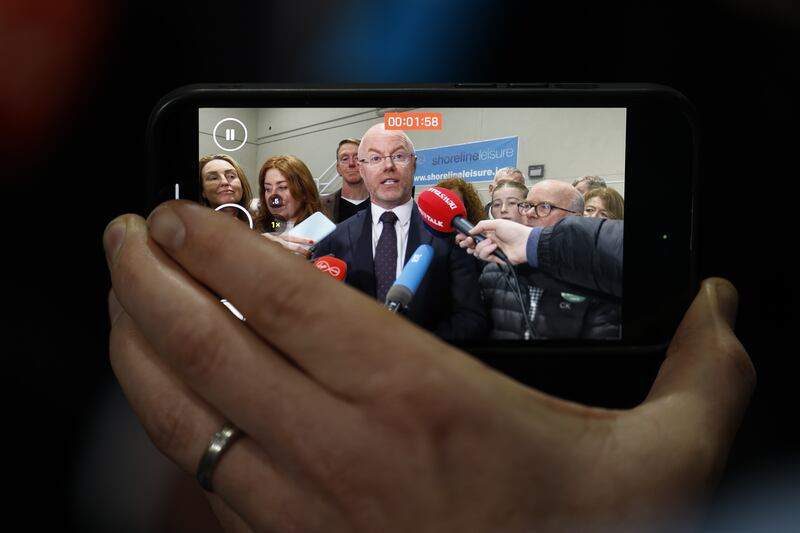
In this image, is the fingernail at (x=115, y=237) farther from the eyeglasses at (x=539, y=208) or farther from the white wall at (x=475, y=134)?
the eyeglasses at (x=539, y=208)

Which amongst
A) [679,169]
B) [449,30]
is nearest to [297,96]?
[449,30]

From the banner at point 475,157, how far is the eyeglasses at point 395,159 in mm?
15

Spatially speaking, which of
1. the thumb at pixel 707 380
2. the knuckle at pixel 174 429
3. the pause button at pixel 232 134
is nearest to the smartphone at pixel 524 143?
the pause button at pixel 232 134

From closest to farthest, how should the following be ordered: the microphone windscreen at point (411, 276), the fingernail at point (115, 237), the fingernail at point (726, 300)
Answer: the fingernail at point (115, 237), the fingernail at point (726, 300), the microphone windscreen at point (411, 276)

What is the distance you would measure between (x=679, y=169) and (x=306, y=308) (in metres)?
0.62

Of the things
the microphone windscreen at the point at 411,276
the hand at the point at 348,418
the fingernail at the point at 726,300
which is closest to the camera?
the hand at the point at 348,418

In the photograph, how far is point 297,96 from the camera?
2.18ft

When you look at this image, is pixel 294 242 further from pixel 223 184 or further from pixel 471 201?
pixel 471 201

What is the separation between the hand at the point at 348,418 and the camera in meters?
0.28

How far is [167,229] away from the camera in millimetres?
333

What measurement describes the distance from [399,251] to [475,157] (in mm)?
166

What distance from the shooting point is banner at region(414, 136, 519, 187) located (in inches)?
26.8

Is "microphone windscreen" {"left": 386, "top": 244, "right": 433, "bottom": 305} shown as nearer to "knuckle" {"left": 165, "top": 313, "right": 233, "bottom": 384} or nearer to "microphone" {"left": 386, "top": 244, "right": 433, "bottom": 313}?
"microphone" {"left": 386, "top": 244, "right": 433, "bottom": 313}

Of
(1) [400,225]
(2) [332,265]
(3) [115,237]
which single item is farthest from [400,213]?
(3) [115,237]
